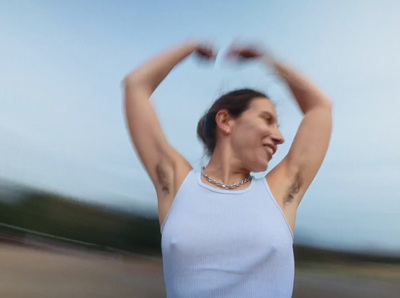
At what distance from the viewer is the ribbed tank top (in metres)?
0.65

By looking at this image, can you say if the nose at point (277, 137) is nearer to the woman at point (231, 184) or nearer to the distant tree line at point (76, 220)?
the woman at point (231, 184)

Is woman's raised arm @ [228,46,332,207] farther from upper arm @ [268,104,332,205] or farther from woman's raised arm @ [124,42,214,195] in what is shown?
woman's raised arm @ [124,42,214,195]

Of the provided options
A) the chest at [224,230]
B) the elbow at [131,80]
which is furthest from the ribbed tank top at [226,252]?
the elbow at [131,80]

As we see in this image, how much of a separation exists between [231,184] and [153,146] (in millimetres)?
135

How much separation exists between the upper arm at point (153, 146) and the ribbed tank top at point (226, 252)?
7cm

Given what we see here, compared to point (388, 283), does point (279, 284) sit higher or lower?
higher

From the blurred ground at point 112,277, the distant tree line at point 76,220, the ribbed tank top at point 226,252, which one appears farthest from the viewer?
the distant tree line at point 76,220

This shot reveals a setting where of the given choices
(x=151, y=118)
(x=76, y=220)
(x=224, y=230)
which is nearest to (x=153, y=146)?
(x=151, y=118)

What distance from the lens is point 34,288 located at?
1.24 m

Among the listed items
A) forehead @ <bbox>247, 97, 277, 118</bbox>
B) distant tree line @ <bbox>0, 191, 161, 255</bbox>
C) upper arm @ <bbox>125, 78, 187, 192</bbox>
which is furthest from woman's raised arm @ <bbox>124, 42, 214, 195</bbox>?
distant tree line @ <bbox>0, 191, 161, 255</bbox>

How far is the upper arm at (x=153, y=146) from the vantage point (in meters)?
0.74

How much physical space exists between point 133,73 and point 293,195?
1.07 feet

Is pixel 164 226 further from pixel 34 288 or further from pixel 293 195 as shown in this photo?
pixel 34 288

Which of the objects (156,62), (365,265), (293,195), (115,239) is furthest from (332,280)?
(156,62)
